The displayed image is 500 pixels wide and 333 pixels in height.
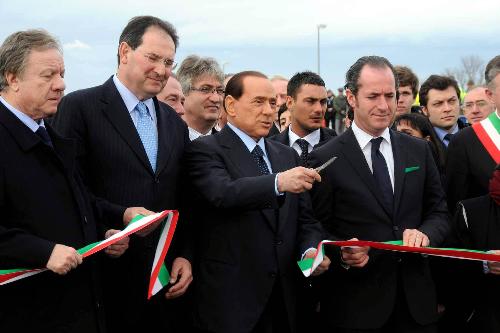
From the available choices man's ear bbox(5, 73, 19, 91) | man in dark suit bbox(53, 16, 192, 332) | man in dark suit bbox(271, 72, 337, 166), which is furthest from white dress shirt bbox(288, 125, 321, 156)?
man's ear bbox(5, 73, 19, 91)

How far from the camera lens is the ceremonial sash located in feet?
14.8

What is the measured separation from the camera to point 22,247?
121 inches

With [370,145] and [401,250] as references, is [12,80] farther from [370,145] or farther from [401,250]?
[401,250]

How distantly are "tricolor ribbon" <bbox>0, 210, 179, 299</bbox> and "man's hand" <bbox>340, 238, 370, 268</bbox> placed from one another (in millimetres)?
1059

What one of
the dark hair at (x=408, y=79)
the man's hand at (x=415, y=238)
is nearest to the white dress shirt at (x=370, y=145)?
the man's hand at (x=415, y=238)

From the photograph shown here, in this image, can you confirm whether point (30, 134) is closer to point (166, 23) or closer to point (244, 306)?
point (166, 23)

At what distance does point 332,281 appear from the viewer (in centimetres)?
409

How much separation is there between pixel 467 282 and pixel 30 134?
2952 mm

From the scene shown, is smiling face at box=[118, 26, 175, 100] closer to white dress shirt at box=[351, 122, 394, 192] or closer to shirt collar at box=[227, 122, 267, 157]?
shirt collar at box=[227, 122, 267, 157]

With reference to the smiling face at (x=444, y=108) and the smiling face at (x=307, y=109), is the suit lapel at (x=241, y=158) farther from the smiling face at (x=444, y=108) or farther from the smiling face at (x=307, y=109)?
the smiling face at (x=444, y=108)

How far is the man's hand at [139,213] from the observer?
3607mm

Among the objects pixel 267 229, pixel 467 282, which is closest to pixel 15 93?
pixel 267 229

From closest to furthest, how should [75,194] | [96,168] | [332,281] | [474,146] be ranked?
[75,194], [96,168], [332,281], [474,146]

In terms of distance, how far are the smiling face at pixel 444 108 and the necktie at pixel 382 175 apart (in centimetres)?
289
